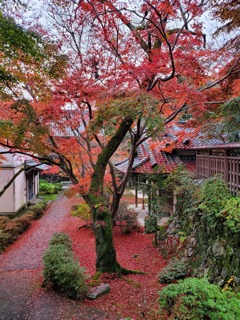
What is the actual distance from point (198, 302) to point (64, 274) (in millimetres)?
4081

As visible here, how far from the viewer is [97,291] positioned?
6184mm

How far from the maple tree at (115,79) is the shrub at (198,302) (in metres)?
3.92

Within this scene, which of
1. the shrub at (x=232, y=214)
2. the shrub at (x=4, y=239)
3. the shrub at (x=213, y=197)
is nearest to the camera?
the shrub at (x=232, y=214)

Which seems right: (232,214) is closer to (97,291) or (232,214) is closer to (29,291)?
(97,291)

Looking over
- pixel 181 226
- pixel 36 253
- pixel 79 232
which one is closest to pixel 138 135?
pixel 181 226

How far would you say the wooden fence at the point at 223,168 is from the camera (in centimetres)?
683

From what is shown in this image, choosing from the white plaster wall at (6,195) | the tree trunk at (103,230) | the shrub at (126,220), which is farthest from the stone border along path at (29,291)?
the shrub at (126,220)

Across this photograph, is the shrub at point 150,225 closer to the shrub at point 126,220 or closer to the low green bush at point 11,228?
the shrub at point 126,220

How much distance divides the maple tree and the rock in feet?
2.94

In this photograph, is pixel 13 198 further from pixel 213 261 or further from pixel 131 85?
pixel 213 261

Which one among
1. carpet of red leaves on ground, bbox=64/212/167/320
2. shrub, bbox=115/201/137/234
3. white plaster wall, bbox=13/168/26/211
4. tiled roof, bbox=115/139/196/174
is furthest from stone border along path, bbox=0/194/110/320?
tiled roof, bbox=115/139/196/174

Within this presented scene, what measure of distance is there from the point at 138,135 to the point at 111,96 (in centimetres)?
155

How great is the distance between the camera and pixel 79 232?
45.6 feet

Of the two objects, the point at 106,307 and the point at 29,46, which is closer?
the point at 29,46
